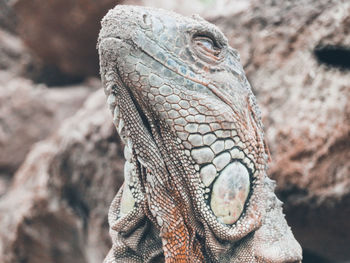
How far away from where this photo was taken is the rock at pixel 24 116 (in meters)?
7.50

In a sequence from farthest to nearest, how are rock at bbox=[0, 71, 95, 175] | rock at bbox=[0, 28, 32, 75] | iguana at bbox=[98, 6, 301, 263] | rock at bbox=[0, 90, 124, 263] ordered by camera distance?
rock at bbox=[0, 28, 32, 75] < rock at bbox=[0, 71, 95, 175] < rock at bbox=[0, 90, 124, 263] < iguana at bbox=[98, 6, 301, 263]

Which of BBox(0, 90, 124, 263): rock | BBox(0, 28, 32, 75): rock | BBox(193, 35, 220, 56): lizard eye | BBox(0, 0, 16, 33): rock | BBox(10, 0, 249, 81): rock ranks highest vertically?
BBox(0, 0, 16, 33): rock

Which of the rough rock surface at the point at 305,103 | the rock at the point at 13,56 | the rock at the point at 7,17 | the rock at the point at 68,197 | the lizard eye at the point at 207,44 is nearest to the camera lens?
the lizard eye at the point at 207,44

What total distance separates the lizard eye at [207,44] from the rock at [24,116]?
6049mm

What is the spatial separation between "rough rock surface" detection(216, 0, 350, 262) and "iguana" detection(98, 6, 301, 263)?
2.34 metres

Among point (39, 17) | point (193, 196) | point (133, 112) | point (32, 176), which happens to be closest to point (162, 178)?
point (193, 196)

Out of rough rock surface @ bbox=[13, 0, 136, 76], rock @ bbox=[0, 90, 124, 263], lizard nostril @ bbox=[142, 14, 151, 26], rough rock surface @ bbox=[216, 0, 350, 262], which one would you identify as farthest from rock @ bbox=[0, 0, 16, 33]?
lizard nostril @ bbox=[142, 14, 151, 26]

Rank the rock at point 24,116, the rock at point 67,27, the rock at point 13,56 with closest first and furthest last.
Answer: the rock at point 67,27
the rock at point 24,116
the rock at point 13,56

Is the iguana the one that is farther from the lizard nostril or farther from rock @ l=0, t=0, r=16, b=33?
rock @ l=0, t=0, r=16, b=33

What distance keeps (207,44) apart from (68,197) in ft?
12.0

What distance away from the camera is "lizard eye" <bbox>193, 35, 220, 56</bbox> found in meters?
2.15

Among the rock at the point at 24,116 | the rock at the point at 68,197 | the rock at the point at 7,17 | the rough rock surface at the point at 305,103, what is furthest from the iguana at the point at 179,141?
the rock at the point at 7,17

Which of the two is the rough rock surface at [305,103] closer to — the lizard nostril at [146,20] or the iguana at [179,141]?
the iguana at [179,141]

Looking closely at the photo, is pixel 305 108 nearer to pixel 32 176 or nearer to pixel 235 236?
pixel 235 236
